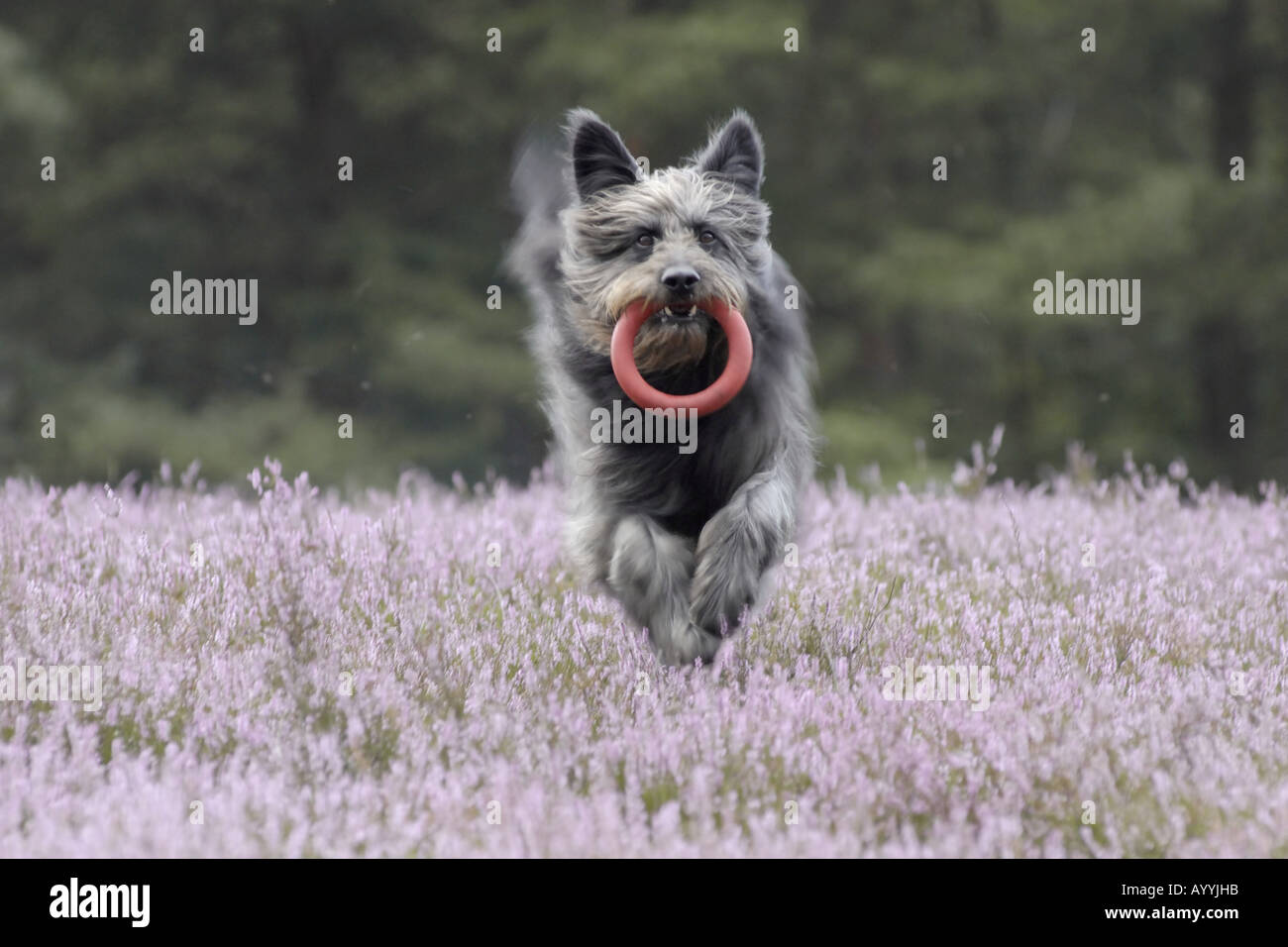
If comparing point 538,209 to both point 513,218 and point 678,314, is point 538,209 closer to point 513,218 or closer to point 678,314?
point 678,314

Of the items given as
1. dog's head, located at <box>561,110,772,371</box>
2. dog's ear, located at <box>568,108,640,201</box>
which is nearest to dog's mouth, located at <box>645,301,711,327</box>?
dog's head, located at <box>561,110,772,371</box>

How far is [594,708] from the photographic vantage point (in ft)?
14.9

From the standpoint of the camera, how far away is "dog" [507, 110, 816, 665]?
5309 mm

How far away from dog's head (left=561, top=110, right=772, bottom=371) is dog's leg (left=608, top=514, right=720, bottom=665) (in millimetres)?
668

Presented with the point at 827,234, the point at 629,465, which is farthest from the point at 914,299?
the point at 629,465

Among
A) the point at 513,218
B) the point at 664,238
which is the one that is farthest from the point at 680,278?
the point at 513,218

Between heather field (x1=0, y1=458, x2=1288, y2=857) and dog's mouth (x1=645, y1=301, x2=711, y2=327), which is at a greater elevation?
dog's mouth (x1=645, y1=301, x2=711, y2=327)

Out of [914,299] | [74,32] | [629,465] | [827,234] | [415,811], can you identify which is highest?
[74,32]

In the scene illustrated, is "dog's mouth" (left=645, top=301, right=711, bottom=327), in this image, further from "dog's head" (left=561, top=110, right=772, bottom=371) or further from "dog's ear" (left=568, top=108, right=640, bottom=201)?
"dog's ear" (left=568, top=108, right=640, bottom=201)

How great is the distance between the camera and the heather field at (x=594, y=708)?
361 cm

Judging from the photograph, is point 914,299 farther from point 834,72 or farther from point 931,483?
point 931,483

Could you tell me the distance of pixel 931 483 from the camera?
8461mm

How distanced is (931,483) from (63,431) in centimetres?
1168

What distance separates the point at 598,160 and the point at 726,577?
6.01 feet
